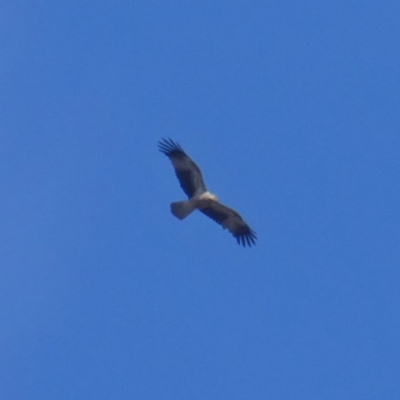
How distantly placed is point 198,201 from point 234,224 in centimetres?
116

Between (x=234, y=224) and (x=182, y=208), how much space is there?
4.98ft

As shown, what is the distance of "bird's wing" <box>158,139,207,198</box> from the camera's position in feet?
78.7

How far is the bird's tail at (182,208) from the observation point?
76.8 ft

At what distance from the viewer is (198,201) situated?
23781mm

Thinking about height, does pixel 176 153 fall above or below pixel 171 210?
above

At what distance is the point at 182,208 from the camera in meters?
23.5

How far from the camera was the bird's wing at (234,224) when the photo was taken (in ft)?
79.9

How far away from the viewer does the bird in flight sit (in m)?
23.8

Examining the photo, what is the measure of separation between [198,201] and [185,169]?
0.89m

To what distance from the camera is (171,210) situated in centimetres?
2338

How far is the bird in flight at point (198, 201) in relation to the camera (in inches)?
936

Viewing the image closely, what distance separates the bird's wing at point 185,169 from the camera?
24000 millimetres

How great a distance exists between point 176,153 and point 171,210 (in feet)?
5.19

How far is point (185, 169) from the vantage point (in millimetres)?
24281
